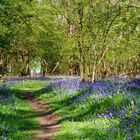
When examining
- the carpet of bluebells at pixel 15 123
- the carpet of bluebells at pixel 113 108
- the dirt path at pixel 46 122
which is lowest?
the dirt path at pixel 46 122

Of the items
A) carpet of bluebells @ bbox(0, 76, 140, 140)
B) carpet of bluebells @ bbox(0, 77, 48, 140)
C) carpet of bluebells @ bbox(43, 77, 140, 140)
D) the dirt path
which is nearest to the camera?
carpet of bluebells @ bbox(43, 77, 140, 140)

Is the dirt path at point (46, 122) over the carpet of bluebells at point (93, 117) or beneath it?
beneath

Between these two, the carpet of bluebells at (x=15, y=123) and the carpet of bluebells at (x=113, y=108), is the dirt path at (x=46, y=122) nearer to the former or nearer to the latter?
the carpet of bluebells at (x=15, y=123)

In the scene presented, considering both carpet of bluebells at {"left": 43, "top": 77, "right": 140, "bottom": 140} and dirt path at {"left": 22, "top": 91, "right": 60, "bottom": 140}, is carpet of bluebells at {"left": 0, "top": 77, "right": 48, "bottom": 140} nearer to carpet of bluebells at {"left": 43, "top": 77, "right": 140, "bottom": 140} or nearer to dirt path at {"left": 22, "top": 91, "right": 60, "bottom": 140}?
dirt path at {"left": 22, "top": 91, "right": 60, "bottom": 140}

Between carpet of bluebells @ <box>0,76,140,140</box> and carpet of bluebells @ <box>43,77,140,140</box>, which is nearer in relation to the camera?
carpet of bluebells @ <box>43,77,140,140</box>

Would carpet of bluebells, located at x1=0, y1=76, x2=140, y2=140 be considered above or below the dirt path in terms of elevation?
above

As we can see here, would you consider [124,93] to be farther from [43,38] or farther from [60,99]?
[43,38]

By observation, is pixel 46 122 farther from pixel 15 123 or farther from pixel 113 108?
pixel 113 108

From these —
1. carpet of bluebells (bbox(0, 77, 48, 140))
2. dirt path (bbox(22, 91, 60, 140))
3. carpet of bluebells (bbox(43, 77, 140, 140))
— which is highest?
carpet of bluebells (bbox(43, 77, 140, 140))

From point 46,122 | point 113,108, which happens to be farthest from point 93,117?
point 46,122

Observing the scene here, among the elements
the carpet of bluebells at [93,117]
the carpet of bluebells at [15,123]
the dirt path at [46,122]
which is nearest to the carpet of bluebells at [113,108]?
the carpet of bluebells at [93,117]

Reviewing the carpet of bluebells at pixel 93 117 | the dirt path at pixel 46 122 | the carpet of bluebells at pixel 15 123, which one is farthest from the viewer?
the dirt path at pixel 46 122

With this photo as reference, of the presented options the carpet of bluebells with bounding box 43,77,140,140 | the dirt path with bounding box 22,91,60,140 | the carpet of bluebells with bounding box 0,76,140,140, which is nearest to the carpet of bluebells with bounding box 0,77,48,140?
the carpet of bluebells with bounding box 0,76,140,140

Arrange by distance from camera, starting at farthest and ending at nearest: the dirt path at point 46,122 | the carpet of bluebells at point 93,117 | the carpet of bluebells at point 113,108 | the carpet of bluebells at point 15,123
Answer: the dirt path at point 46,122, the carpet of bluebells at point 15,123, the carpet of bluebells at point 93,117, the carpet of bluebells at point 113,108
